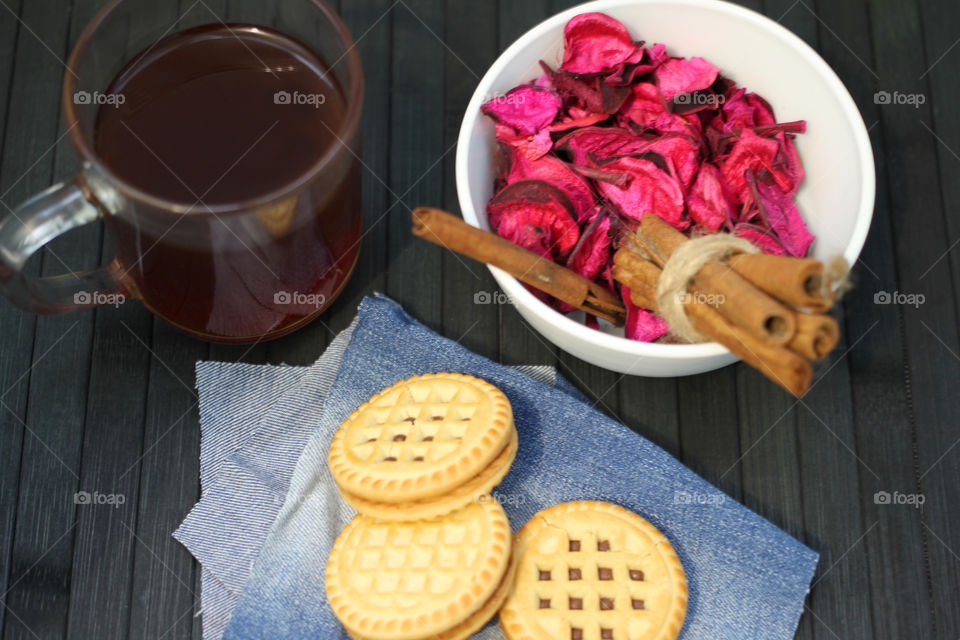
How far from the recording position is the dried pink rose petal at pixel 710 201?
92 cm

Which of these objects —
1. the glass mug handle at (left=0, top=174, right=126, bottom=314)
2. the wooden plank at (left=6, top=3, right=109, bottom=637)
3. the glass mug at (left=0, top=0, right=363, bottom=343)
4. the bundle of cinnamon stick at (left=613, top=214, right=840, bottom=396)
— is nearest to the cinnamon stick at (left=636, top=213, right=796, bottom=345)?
the bundle of cinnamon stick at (left=613, top=214, right=840, bottom=396)

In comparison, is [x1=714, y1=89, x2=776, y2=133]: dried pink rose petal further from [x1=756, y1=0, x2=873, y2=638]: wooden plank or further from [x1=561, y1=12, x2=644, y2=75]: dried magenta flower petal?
[x1=756, y1=0, x2=873, y2=638]: wooden plank

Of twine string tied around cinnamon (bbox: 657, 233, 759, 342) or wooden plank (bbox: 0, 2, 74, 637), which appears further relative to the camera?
wooden plank (bbox: 0, 2, 74, 637)

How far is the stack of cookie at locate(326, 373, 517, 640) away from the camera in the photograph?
33.1 inches

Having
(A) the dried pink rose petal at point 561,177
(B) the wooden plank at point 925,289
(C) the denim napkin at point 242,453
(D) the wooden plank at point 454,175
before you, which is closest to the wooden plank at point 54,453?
(C) the denim napkin at point 242,453

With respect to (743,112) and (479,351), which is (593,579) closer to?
(479,351)

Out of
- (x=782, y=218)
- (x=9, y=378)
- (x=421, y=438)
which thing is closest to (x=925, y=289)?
(x=782, y=218)

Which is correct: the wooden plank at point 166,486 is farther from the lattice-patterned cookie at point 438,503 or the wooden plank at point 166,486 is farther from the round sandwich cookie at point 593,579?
the round sandwich cookie at point 593,579

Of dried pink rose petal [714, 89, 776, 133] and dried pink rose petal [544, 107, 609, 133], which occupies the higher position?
dried pink rose petal [714, 89, 776, 133]

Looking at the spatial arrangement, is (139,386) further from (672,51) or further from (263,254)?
(672,51)

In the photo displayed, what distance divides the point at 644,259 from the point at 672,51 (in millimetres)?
257

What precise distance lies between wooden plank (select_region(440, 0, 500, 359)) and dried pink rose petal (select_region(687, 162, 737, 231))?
9.9 inches

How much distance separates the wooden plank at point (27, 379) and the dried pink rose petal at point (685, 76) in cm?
68

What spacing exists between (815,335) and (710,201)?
22 cm
